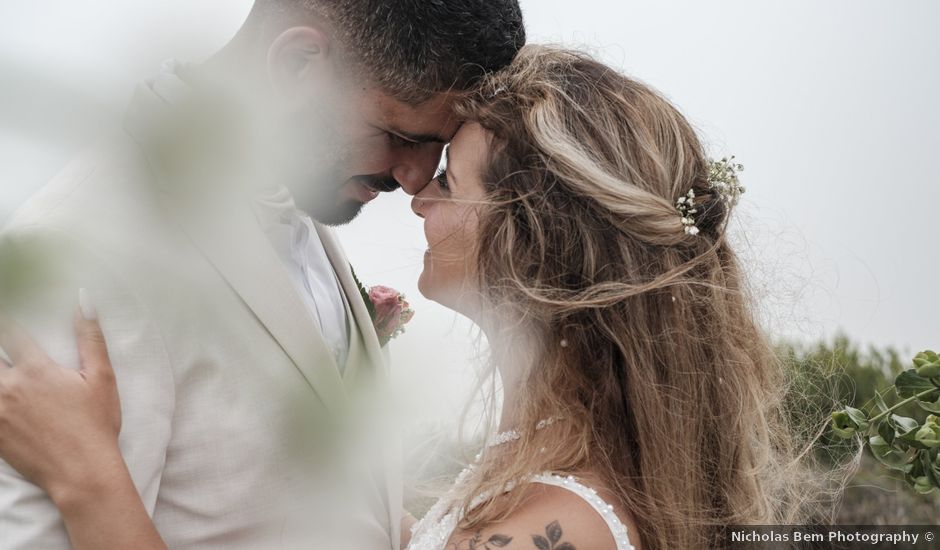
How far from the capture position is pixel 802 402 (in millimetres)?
3861

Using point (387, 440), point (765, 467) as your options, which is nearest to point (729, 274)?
point (765, 467)

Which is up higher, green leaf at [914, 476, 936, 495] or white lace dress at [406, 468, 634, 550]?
green leaf at [914, 476, 936, 495]

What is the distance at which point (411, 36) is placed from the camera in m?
2.86

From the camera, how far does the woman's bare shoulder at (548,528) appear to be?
92.6 inches

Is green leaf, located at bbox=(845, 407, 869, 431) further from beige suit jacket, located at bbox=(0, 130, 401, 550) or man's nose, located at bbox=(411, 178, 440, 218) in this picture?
man's nose, located at bbox=(411, 178, 440, 218)

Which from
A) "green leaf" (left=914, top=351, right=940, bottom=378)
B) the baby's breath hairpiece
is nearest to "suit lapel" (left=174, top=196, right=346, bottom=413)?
"green leaf" (left=914, top=351, right=940, bottom=378)

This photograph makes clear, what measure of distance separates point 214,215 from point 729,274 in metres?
2.57

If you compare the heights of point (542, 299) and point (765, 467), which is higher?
point (542, 299)

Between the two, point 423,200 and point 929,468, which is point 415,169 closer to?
point 423,200

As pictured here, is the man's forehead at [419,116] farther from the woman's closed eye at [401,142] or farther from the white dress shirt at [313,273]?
the white dress shirt at [313,273]

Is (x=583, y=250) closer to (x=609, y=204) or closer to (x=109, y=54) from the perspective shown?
(x=609, y=204)

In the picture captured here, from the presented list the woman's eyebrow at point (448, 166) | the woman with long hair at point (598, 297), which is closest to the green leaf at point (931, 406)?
the woman with long hair at point (598, 297)

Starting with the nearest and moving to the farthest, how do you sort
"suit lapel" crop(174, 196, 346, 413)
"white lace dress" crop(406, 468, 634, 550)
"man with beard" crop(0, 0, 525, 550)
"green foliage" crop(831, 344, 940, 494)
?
"man with beard" crop(0, 0, 525, 550)
"green foliage" crop(831, 344, 940, 494)
"suit lapel" crop(174, 196, 346, 413)
"white lace dress" crop(406, 468, 634, 550)

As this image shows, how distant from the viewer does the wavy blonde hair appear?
2.67 metres
